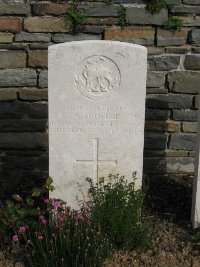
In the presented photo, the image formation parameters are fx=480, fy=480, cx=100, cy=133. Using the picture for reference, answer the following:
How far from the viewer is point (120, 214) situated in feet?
12.4

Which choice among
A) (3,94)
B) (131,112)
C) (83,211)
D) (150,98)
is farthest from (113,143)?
(3,94)

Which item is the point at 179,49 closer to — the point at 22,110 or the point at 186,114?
the point at 186,114

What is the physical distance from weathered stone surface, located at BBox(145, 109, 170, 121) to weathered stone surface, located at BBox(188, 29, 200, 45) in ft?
2.51

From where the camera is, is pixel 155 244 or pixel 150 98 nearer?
pixel 155 244

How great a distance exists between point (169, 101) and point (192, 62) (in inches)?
18.4

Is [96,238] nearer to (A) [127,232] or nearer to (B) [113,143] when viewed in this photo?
(A) [127,232]

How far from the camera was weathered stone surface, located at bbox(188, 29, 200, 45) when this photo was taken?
4859 mm

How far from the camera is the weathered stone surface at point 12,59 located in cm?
485

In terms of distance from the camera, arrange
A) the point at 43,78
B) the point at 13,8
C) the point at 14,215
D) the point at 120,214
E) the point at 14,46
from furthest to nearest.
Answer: the point at 43,78, the point at 14,46, the point at 13,8, the point at 14,215, the point at 120,214

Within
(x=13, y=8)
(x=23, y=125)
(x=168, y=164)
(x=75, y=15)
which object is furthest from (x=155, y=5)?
(x=23, y=125)

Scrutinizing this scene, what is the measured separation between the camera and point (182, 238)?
409cm

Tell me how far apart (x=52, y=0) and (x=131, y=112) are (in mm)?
1583

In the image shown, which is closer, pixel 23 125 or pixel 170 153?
pixel 23 125

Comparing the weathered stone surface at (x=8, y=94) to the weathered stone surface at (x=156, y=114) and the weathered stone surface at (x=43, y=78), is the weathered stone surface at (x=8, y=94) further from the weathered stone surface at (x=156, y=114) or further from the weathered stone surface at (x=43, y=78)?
the weathered stone surface at (x=156, y=114)
